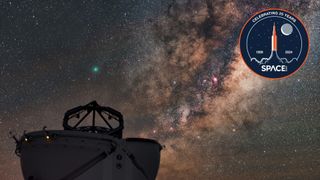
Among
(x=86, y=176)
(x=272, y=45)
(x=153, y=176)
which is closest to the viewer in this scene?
(x=86, y=176)

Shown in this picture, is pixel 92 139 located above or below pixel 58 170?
above

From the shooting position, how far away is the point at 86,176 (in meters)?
11.9

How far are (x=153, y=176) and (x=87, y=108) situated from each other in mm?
3323

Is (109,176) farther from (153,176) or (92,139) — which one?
(153,176)

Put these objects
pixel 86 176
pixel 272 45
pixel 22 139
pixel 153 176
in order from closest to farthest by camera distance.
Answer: pixel 86 176 < pixel 22 139 < pixel 153 176 < pixel 272 45

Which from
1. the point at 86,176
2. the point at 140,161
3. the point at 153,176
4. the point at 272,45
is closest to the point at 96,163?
the point at 86,176

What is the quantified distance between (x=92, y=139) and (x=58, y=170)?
135 centimetres

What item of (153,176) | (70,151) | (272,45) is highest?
(272,45)

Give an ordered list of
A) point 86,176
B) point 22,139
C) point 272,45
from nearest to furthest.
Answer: point 86,176 → point 22,139 → point 272,45

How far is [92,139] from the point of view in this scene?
12.2 meters

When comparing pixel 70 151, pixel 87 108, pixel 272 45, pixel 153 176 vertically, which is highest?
pixel 272 45

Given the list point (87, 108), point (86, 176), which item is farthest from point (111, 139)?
point (87, 108)

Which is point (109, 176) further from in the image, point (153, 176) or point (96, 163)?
point (153, 176)

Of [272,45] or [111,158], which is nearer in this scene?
[111,158]
